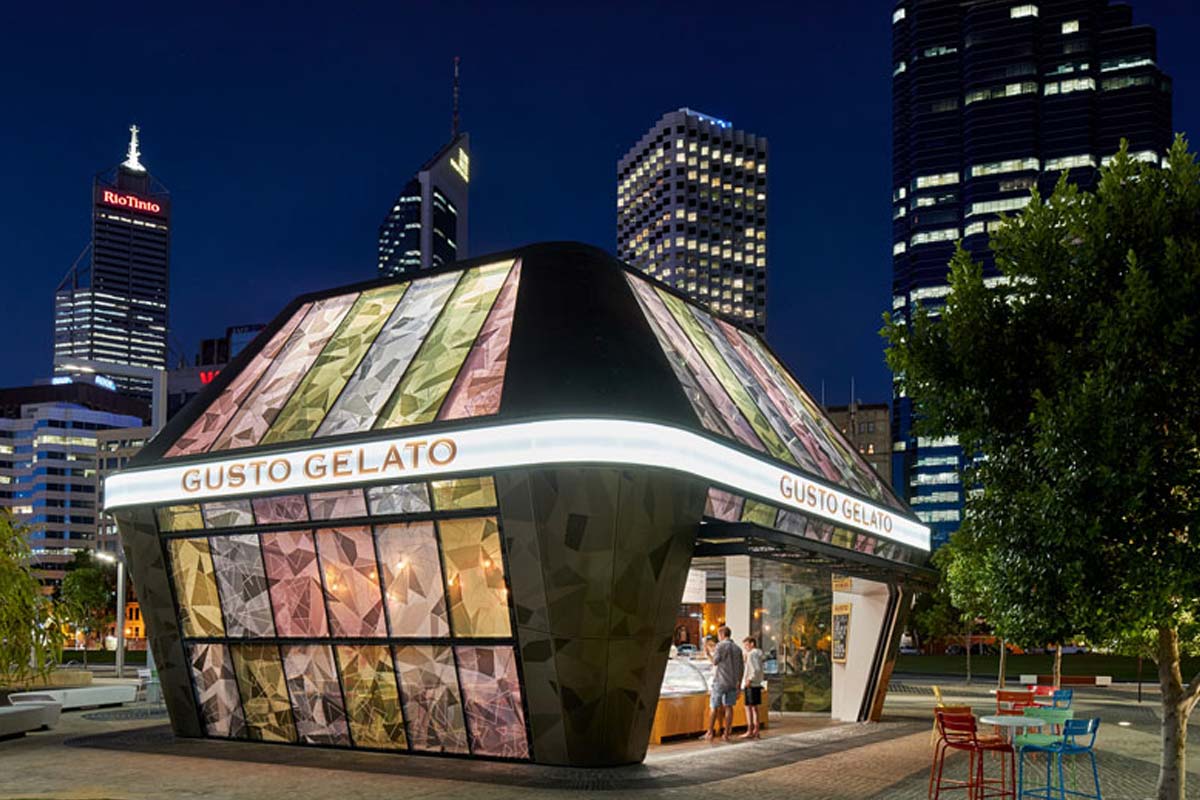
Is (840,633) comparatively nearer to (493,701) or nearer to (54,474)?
(493,701)

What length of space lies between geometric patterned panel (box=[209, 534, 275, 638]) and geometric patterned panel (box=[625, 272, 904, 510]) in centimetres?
757

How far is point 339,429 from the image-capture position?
18.6 m

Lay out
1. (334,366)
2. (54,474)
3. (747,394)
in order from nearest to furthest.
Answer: (334,366) → (747,394) → (54,474)

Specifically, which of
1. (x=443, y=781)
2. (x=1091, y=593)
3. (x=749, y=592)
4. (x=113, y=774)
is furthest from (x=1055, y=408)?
(x=749, y=592)

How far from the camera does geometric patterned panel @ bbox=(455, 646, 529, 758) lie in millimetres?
16703

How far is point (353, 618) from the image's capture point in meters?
18.1

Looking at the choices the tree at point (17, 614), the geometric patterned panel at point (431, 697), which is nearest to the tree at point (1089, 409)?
the geometric patterned panel at point (431, 697)

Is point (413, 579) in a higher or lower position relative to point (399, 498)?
lower

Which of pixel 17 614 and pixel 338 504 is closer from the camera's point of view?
pixel 338 504

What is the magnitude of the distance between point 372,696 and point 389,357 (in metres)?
5.60

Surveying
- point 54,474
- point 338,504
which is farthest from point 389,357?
point 54,474

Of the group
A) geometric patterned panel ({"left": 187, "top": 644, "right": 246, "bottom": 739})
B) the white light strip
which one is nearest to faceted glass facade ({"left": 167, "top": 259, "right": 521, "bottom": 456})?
the white light strip

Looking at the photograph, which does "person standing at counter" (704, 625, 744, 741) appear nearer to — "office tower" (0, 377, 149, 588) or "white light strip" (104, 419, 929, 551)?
"white light strip" (104, 419, 929, 551)

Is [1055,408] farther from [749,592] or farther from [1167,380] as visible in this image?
[749,592]
